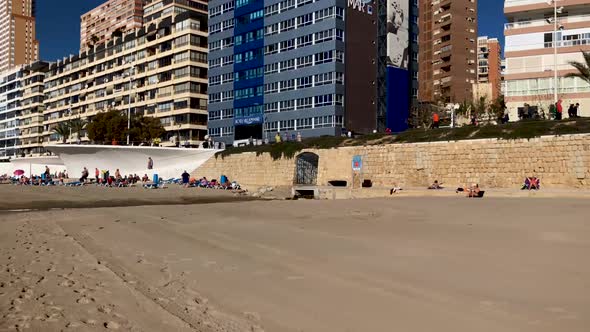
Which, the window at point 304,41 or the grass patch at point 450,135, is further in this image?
the window at point 304,41

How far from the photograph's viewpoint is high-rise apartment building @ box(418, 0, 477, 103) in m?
96.6

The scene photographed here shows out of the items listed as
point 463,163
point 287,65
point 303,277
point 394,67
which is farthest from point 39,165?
point 303,277

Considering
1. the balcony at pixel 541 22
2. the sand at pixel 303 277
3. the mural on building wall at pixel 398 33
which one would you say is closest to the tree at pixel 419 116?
the mural on building wall at pixel 398 33

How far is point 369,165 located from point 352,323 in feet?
115

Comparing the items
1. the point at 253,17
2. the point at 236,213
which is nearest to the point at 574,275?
the point at 236,213

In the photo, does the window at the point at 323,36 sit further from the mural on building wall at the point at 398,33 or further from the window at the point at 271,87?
the mural on building wall at the point at 398,33

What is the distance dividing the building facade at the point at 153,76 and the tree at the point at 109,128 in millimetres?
6592

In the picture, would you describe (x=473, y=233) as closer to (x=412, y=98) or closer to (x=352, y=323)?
(x=352, y=323)

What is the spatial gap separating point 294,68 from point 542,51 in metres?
30.5

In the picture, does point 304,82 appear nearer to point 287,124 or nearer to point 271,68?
point 287,124

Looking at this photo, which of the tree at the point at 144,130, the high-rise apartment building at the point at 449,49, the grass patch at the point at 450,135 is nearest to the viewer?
the grass patch at the point at 450,135

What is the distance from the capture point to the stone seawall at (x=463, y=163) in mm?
27359

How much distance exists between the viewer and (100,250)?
428 inches

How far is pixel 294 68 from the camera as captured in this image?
64.2 meters
